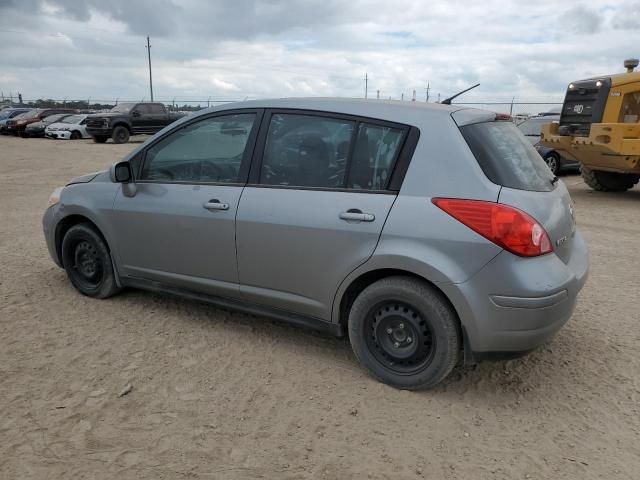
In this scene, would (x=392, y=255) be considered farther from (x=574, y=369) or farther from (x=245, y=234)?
(x=574, y=369)

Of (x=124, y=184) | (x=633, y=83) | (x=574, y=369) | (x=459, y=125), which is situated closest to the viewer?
(x=459, y=125)

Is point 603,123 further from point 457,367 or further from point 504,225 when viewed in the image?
point 504,225

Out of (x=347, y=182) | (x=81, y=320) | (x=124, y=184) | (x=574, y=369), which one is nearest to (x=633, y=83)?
(x=574, y=369)

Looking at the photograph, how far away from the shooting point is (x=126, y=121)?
77.4ft

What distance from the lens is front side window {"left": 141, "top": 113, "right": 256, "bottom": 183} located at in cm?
368

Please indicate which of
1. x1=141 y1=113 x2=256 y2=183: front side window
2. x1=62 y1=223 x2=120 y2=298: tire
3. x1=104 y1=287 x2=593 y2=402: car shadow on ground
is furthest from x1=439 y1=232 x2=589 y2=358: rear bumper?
x1=62 y1=223 x2=120 y2=298: tire

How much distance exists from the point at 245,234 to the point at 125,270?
133 cm

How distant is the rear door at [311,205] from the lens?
123 inches

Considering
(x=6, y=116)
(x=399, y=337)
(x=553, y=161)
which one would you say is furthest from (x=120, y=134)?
(x=399, y=337)

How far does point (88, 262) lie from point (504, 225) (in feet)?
11.1

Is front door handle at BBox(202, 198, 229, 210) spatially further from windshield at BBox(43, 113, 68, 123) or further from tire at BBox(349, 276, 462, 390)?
windshield at BBox(43, 113, 68, 123)

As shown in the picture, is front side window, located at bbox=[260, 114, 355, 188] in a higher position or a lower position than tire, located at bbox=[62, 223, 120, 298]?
higher

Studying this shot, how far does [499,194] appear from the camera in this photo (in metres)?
2.83

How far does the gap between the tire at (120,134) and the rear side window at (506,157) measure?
22484 millimetres
